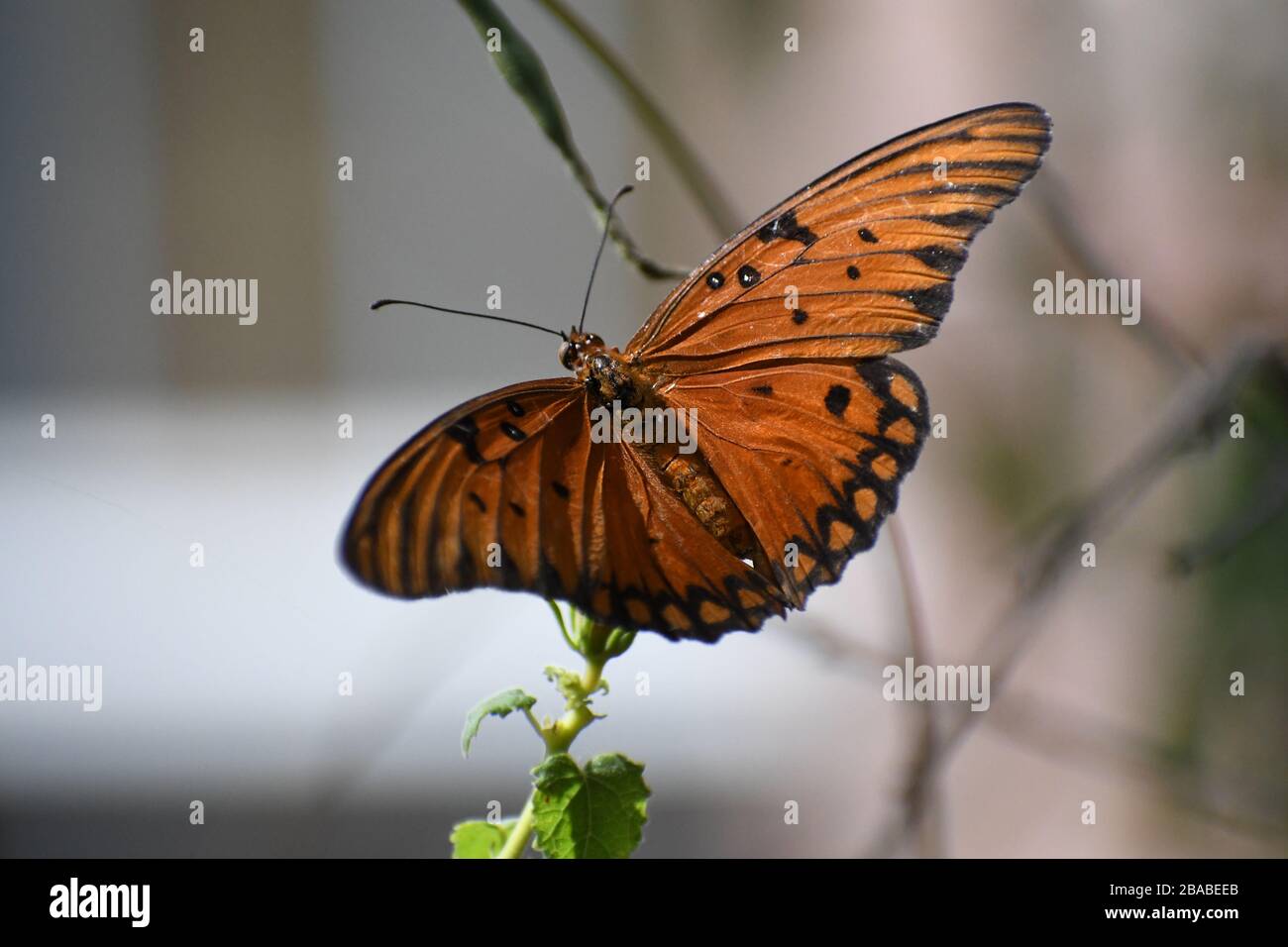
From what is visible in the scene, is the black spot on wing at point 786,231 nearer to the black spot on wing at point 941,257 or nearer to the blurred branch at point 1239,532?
the black spot on wing at point 941,257

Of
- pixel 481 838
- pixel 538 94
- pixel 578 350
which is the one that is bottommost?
pixel 481 838

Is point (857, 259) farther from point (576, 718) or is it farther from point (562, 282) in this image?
point (562, 282)

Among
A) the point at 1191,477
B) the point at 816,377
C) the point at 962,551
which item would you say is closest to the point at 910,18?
the point at 962,551

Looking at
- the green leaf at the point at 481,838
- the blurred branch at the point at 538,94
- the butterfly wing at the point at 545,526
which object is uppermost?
the blurred branch at the point at 538,94

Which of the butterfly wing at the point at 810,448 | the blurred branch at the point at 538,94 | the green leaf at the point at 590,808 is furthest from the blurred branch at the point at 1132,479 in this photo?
the blurred branch at the point at 538,94

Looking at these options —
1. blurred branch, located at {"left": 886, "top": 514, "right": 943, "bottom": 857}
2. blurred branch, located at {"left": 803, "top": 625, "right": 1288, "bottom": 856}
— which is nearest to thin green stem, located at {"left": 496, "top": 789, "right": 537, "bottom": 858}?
blurred branch, located at {"left": 886, "top": 514, "right": 943, "bottom": 857}

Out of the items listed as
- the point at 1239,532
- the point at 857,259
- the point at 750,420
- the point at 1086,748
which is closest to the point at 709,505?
the point at 750,420
